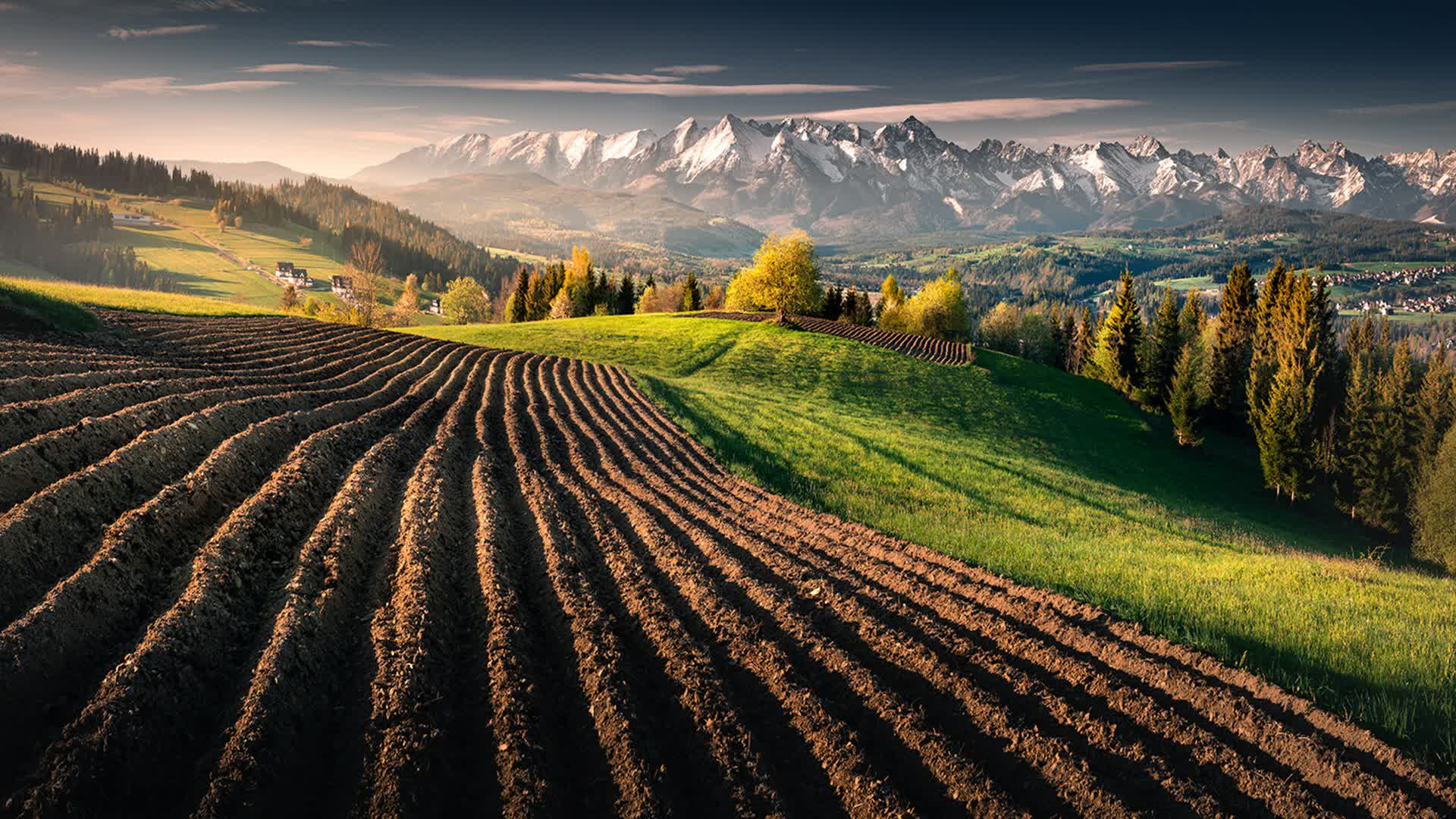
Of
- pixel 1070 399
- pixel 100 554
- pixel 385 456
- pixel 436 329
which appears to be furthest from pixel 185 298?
pixel 1070 399

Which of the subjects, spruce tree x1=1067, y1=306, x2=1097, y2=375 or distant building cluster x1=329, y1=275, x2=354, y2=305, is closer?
spruce tree x1=1067, y1=306, x2=1097, y2=375

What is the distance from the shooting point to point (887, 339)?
64.1 m

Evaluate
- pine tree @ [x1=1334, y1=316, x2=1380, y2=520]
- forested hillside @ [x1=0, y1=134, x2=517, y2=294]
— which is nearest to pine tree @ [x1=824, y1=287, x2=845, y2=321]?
pine tree @ [x1=1334, y1=316, x2=1380, y2=520]

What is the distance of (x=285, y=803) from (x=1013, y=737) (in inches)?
263

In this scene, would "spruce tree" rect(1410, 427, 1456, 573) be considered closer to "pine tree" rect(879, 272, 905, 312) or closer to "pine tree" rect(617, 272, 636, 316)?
"pine tree" rect(879, 272, 905, 312)

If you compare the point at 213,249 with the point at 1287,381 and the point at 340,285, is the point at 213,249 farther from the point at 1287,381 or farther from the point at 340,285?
the point at 1287,381

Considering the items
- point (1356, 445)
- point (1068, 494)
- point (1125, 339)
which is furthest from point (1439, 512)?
point (1125, 339)

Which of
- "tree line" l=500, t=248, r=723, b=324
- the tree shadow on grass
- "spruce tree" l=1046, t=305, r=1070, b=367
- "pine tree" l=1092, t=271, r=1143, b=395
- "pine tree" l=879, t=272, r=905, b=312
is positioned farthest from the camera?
"spruce tree" l=1046, t=305, r=1070, b=367

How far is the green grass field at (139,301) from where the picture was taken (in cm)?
3341

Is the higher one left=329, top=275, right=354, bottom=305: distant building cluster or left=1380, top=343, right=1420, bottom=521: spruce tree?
left=329, top=275, right=354, bottom=305: distant building cluster

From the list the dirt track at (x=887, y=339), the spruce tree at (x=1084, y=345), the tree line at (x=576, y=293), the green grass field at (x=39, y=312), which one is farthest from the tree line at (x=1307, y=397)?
the green grass field at (x=39, y=312)

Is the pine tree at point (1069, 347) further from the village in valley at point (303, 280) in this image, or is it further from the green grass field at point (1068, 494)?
the village in valley at point (303, 280)

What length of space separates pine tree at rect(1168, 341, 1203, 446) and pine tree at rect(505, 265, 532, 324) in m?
80.9

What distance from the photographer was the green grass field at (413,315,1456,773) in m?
8.53
